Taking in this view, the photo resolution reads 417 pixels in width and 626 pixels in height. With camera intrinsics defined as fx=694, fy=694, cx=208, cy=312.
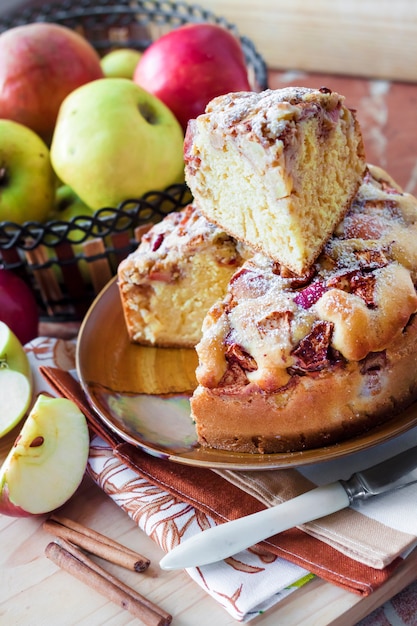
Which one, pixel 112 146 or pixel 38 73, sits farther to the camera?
pixel 38 73

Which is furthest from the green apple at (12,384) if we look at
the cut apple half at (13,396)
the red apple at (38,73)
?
the red apple at (38,73)

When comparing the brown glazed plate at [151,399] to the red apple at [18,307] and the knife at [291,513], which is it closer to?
the knife at [291,513]

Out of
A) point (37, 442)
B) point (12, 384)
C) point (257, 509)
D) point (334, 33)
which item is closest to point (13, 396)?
point (12, 384)

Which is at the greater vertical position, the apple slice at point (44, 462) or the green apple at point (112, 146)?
the green apple at point (112, 146)

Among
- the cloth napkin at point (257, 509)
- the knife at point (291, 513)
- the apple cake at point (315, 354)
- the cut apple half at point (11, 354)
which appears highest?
the apple cake at point (315, 354)

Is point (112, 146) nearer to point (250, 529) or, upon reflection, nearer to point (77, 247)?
point (77, 247)

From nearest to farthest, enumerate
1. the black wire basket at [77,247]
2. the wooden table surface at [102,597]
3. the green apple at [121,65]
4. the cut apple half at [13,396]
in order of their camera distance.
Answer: the wooden table surface at [102,597], the cut apple half at [13,396], the black wire basket at [77,247], the green apple at [121,65]

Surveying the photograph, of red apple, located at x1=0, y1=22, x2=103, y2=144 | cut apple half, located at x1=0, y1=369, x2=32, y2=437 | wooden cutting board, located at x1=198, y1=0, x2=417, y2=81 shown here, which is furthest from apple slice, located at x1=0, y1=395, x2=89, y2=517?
wooden cutting board, located at x1=198, y1=0, x2=417, y2=81
